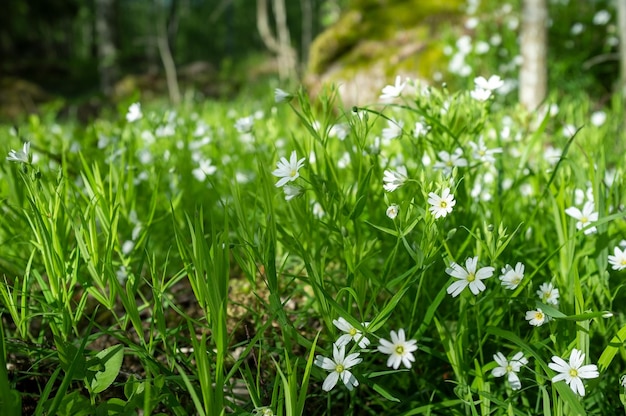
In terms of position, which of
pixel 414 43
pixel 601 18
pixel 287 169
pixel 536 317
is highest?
pixel 414 43

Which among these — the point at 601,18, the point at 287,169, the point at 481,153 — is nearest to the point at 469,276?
the point at 287,169

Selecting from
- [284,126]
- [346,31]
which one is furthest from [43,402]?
[346,31]

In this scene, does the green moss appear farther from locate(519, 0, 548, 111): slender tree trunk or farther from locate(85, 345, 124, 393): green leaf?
locate(85, 345, 124, 393): green leaf

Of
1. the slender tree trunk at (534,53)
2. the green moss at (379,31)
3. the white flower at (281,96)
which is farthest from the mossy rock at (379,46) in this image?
the white flower at (281,96)

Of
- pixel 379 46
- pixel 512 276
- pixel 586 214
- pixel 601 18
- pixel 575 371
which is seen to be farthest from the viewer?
pixel 379 46

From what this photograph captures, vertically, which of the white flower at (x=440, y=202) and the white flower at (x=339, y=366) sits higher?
the white flower at (x=440, y=202)

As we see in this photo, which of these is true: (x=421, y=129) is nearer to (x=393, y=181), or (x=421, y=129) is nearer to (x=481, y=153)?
(x=481, y=153)

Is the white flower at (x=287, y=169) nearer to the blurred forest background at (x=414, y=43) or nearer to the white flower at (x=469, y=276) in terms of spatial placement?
the white flower at (x=469, y=276)

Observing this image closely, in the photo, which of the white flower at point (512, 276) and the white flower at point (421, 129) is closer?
the white flower at point (512, 276)
